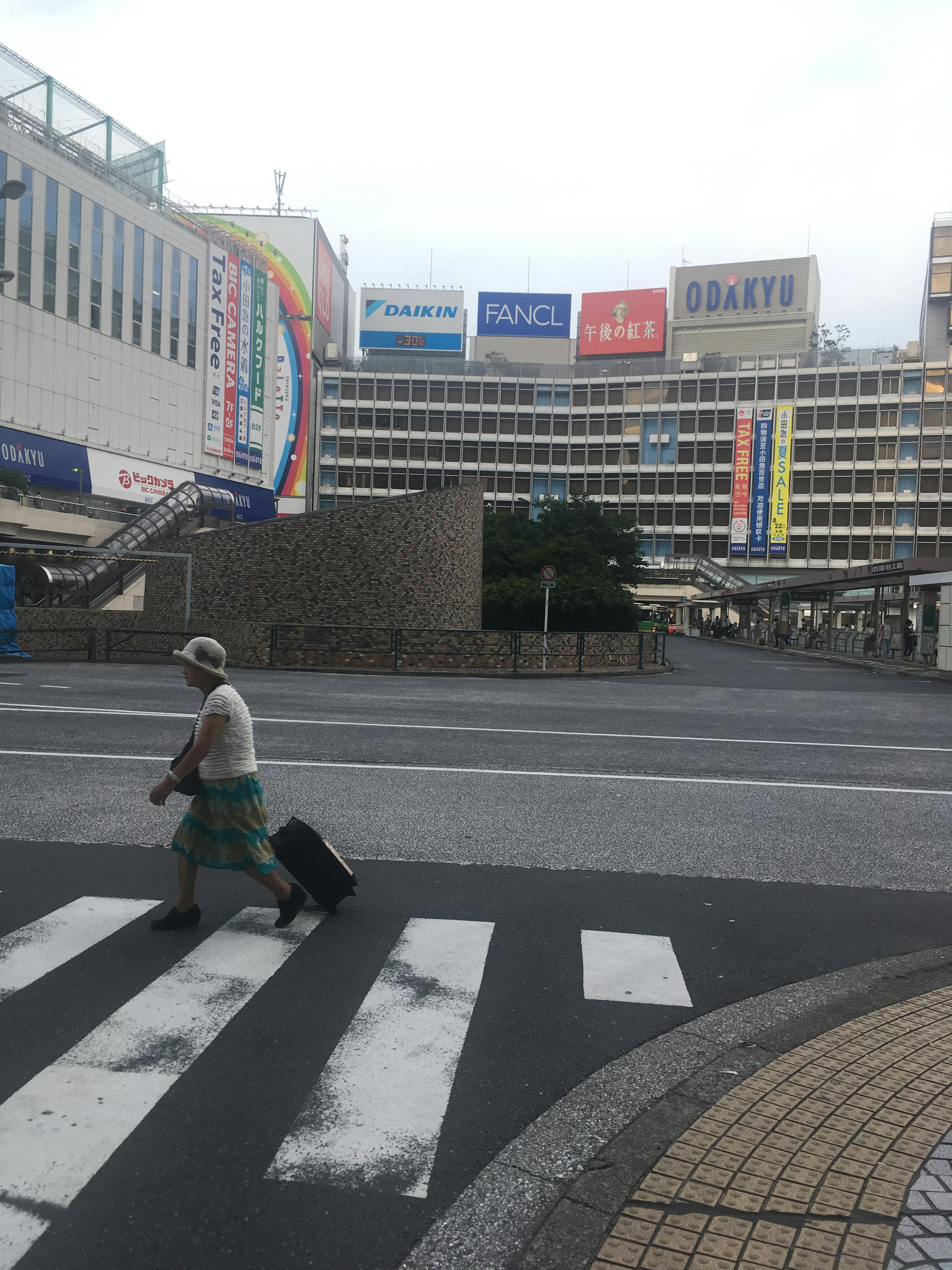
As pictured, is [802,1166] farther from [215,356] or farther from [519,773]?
[215,356]

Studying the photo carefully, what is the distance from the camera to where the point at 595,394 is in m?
89.9

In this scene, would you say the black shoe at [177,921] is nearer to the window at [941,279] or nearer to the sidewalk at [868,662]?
the sidewalk at [868,662]

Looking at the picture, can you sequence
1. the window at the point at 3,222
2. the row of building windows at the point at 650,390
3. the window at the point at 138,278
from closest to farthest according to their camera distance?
the window at the point at 3,222
the window at the point at 138,278
the row of building windows at the point at 650,390

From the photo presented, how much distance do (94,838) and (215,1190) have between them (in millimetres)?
4504

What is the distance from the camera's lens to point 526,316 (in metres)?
99.3

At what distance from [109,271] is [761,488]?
180ft

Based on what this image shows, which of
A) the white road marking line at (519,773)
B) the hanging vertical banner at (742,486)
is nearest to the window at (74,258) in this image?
the hanging vertical banner at (742,486)

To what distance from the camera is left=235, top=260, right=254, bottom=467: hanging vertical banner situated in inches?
2950

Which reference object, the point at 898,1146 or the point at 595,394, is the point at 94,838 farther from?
the point at 595,394

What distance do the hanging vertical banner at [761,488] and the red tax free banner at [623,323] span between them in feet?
52.6

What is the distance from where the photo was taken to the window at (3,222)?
5269cm

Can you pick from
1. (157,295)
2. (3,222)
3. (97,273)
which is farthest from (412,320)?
(3,222)

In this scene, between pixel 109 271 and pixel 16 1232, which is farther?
pixel 109 271

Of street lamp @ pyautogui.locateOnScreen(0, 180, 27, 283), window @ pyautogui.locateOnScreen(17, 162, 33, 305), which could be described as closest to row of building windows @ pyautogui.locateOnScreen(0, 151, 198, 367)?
window @ pyautogui.locateOnScreen(17, 162, 33, 305)
